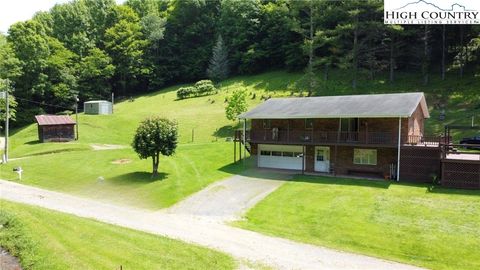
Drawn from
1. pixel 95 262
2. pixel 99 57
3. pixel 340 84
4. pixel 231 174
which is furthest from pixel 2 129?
pixel 95 262

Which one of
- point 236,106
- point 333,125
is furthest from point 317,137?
point 236,106

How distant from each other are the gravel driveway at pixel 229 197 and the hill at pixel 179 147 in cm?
98

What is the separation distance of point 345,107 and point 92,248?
21.4 m

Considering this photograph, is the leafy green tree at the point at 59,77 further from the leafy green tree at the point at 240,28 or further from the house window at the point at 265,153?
the house window at the point at 265,153

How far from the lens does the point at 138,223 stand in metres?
19.3

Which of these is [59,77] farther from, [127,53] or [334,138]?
[334,138]

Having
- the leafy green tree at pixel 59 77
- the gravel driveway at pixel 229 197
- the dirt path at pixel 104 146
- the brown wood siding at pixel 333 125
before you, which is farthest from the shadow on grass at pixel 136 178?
the leafy green tree at pixel 59 77

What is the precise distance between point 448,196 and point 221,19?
211ft

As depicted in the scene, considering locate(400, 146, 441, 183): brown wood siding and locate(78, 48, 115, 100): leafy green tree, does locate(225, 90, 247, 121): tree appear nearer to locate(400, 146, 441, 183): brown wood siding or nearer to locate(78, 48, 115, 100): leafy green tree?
locate(400, 146, 441, 183): brown wood siding

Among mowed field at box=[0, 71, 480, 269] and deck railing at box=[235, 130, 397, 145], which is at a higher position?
deck railing at box=[235, 130, 397, 145]

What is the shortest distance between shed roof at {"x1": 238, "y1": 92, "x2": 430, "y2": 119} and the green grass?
1668 centimetres

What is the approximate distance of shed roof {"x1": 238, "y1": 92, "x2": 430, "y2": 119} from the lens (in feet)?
89.3

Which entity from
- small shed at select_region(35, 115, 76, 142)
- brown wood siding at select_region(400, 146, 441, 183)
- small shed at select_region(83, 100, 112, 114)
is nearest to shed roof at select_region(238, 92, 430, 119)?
brown wood siding at select_region(400, 146, 441, 183)

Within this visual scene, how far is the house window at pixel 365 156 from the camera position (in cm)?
2852
